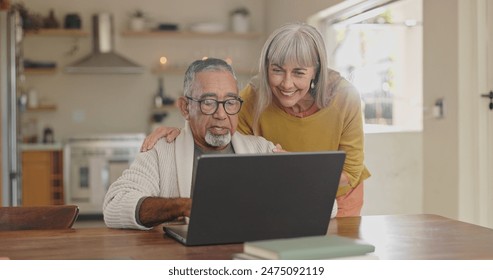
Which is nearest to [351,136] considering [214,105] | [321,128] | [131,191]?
[321,128]

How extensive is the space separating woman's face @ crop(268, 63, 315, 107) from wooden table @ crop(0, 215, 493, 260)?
1.98 ft

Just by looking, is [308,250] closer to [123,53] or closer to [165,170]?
[165,170]

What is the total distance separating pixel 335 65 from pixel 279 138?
400 centimetres

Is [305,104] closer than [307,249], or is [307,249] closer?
[307,249]

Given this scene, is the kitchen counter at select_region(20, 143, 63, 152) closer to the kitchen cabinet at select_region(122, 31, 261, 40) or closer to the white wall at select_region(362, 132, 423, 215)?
the kitchen cabinet at select_region(122, 31, 261, 40)

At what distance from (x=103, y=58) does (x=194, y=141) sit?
18.4ft

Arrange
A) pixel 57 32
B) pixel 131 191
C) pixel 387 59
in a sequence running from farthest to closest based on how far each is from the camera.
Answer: pixel 57 32 → pixel 387 59 → pixel 131 191

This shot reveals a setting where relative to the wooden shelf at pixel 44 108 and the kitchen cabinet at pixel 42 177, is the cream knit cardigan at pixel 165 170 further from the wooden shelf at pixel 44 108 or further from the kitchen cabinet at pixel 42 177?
the wooden shelf at pixel 44 108

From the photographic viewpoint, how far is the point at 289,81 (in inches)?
101

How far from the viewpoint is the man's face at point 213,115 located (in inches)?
89.7

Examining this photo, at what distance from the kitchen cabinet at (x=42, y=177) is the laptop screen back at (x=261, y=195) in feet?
19.5

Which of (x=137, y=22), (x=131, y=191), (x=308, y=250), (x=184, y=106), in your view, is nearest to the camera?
(x=308, y=250)

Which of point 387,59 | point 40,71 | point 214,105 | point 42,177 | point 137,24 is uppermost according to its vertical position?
point 137,24
